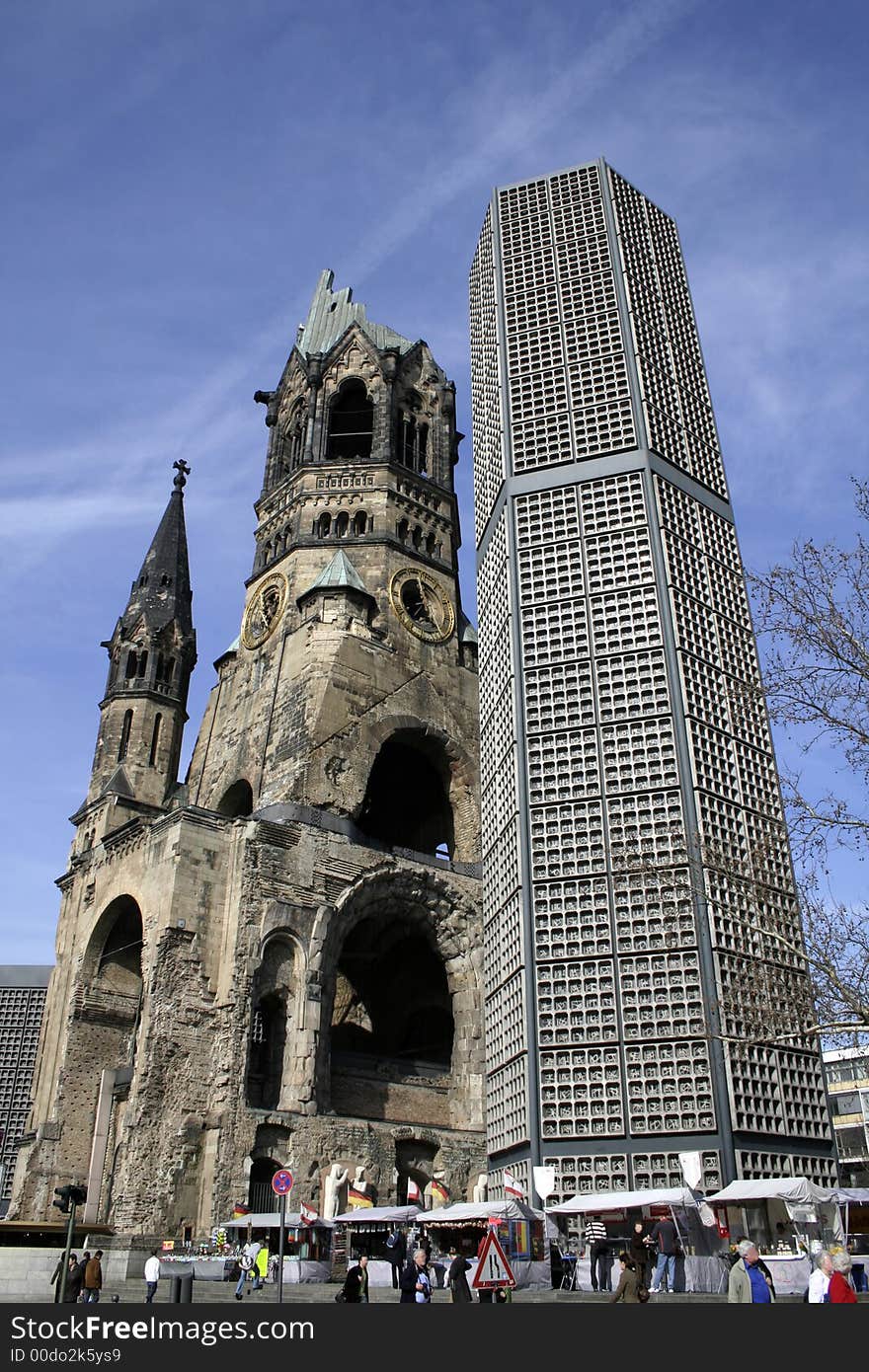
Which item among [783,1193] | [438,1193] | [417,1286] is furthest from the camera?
[438,1193]

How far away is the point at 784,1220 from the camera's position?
2258 cm

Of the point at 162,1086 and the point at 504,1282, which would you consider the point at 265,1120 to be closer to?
the point at 162,1086

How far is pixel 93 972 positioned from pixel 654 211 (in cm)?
3078

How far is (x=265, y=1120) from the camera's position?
28344 millimetres

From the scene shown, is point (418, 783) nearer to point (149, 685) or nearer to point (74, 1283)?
point (149, 685)

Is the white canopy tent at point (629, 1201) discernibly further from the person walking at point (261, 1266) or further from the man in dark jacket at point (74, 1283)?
the man in dark jacket at point (74, 1283)

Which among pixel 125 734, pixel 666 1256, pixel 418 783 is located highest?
pixel 125 734

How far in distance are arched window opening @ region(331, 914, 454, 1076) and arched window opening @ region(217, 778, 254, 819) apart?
18.9 feet

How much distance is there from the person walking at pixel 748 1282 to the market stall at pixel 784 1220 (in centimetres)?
840

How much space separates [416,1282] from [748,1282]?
6.59 m

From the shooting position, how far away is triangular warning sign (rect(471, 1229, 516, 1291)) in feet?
41.1

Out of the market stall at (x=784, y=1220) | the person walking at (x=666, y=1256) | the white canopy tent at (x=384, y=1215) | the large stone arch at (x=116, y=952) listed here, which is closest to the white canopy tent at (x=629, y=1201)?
the market stall at (x=784, y=1220)

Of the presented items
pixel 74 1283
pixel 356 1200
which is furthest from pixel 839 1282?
pixel 356 1200

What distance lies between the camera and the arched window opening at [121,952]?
3550 centimetres
